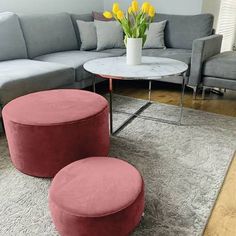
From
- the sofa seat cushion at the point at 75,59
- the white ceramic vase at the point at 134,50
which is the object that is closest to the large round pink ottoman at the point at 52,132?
the white ceramic vase at the point at 134,50

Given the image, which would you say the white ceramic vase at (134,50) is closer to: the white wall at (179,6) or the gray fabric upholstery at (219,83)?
the gray fabric upholstery at (219,83)

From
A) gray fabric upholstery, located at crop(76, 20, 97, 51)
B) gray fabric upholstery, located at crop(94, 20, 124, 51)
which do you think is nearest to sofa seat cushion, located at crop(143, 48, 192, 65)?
gray fabric upholstery, located at crop(94, 20, 124, 51)

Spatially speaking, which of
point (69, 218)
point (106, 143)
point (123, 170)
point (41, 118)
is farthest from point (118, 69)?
point (69, 218)

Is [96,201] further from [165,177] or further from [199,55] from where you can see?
[199,55]

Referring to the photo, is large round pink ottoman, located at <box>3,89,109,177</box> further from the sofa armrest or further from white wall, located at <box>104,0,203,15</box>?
white wall, located at <box>104,0,203,15</box>

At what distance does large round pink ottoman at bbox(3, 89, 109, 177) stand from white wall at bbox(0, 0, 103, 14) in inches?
68.8

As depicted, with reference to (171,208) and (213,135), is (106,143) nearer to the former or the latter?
(171,208)

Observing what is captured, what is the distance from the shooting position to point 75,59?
8.77 feet

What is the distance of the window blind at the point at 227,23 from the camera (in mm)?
4297

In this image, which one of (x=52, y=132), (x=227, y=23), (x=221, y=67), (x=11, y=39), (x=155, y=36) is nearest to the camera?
(x=52, y=132)

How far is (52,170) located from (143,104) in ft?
4.85

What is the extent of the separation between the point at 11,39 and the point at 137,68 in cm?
131

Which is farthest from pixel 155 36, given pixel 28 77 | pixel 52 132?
pixel 52 132

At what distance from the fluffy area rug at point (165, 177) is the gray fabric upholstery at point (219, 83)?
0.40 metres
